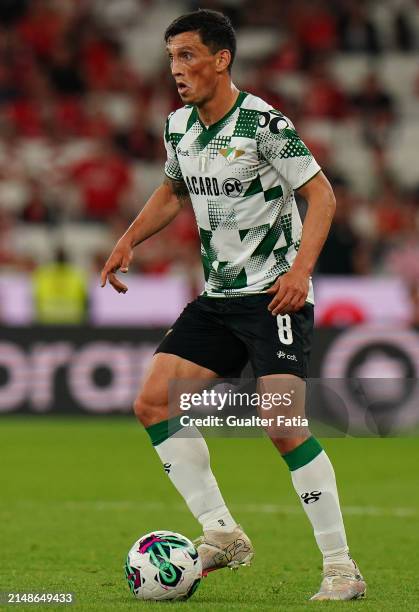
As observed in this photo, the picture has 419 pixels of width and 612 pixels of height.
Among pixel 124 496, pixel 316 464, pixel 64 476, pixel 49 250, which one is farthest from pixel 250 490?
pixel 49 250

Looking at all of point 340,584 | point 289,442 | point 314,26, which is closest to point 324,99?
point 314,26

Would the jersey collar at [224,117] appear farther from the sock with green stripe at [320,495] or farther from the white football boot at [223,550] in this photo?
the white football boot at [223,550]

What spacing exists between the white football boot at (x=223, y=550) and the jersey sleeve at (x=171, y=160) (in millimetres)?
1540

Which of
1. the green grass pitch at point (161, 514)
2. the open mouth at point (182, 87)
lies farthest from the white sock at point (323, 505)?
the open mouth at point (182, 87)

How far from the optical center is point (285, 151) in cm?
550

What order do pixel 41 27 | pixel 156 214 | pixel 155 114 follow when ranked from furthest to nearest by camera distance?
pixel 41 27, pixel 155 114, pixel 156 214

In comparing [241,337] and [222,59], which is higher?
[222,59]

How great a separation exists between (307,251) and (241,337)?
55cm

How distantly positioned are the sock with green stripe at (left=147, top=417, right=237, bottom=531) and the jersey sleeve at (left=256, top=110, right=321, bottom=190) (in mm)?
1137

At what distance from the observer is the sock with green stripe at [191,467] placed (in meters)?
5.85

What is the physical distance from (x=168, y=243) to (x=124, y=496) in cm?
760

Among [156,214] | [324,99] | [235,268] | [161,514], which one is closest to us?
[235,268]

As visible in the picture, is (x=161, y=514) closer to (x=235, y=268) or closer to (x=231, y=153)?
(x=235, y=268)

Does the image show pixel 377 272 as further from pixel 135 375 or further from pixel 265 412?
pixel 265 412
